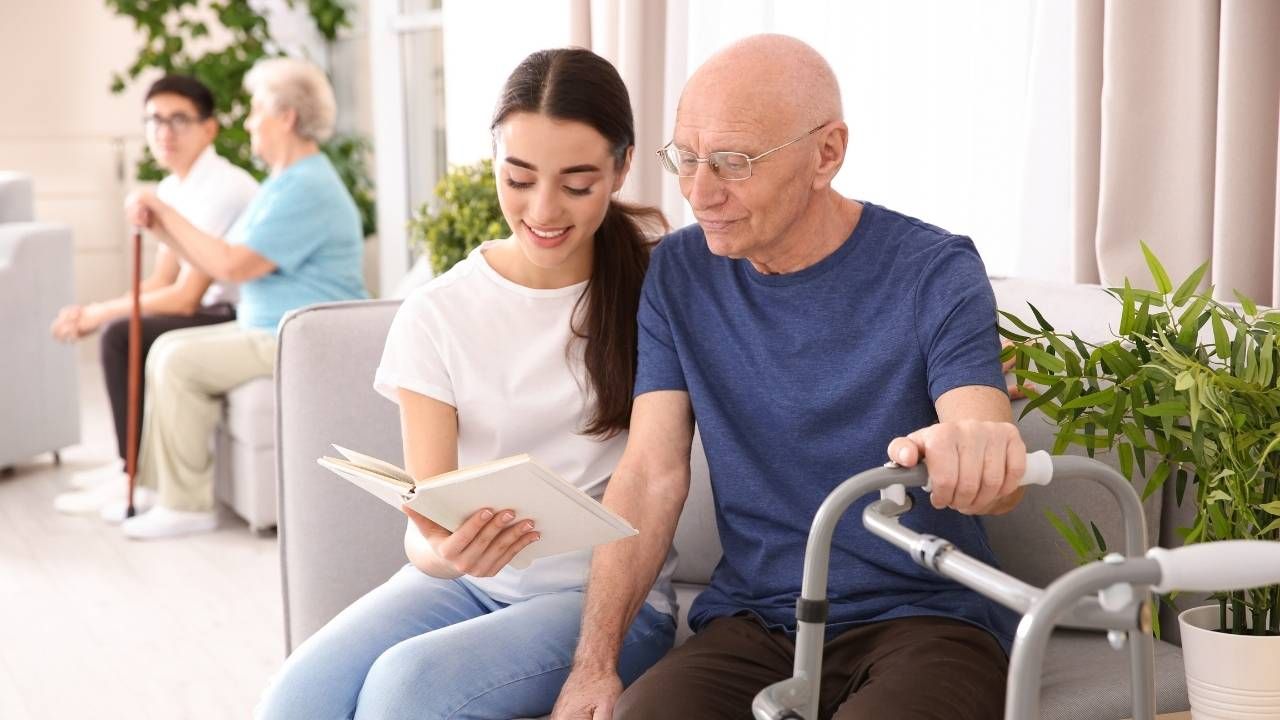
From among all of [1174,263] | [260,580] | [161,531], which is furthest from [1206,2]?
[161,531]

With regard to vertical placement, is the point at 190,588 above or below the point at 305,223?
below

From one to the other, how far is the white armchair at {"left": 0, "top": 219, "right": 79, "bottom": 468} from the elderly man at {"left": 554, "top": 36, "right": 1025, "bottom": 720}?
3.15 metres

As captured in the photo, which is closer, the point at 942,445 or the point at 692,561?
the point at 942,445

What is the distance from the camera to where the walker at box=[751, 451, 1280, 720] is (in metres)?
0.88

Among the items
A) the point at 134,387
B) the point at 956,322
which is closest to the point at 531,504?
the point at 956,322

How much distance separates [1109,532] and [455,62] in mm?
2978

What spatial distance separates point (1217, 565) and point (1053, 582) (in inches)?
4.4

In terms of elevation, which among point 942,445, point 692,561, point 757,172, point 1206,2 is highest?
point 1206,2

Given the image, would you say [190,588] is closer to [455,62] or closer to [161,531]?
[161,531]

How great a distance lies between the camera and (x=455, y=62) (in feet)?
14.1

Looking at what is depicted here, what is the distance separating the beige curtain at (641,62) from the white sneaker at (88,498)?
1.90 meters

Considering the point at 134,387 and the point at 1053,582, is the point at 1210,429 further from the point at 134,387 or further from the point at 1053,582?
the point at 134,387

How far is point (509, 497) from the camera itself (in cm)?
144

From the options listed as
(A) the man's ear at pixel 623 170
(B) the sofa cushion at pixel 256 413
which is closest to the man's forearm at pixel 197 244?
(B) the sofa cushion at pixel 256 413
